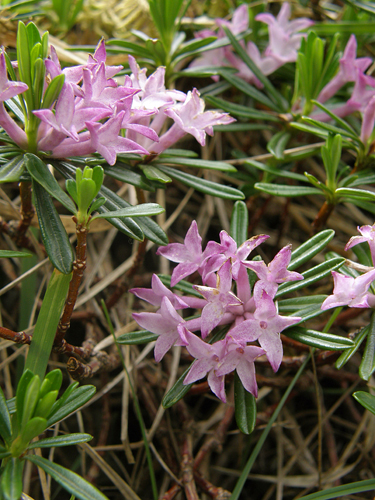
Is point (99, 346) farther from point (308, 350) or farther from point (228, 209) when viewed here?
point (228, 209)

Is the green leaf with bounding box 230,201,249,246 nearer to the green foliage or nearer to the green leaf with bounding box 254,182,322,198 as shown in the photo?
the green leaf with bounding box 254,182,322,198

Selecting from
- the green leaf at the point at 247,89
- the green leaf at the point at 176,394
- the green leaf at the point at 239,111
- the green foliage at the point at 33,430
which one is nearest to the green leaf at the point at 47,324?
the green foliage at the point at 33,430

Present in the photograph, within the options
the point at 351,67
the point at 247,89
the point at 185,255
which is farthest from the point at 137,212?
the point at 351,67

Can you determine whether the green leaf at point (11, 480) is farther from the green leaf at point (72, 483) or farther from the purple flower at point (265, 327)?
the purple flower at point (265, 327)

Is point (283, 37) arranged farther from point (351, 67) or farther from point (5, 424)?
point (5, 424)

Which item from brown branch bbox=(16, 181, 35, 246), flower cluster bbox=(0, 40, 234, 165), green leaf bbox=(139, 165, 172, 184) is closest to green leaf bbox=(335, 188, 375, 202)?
flower cluster bbox=(0, 40, 234, 165)

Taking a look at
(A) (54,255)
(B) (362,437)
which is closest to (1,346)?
(A) (54,255)

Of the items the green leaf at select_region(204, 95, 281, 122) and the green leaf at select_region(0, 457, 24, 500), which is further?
the green leaf at select_region(204, 95, 281, 122)

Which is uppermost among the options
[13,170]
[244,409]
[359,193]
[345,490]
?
[13,170]
